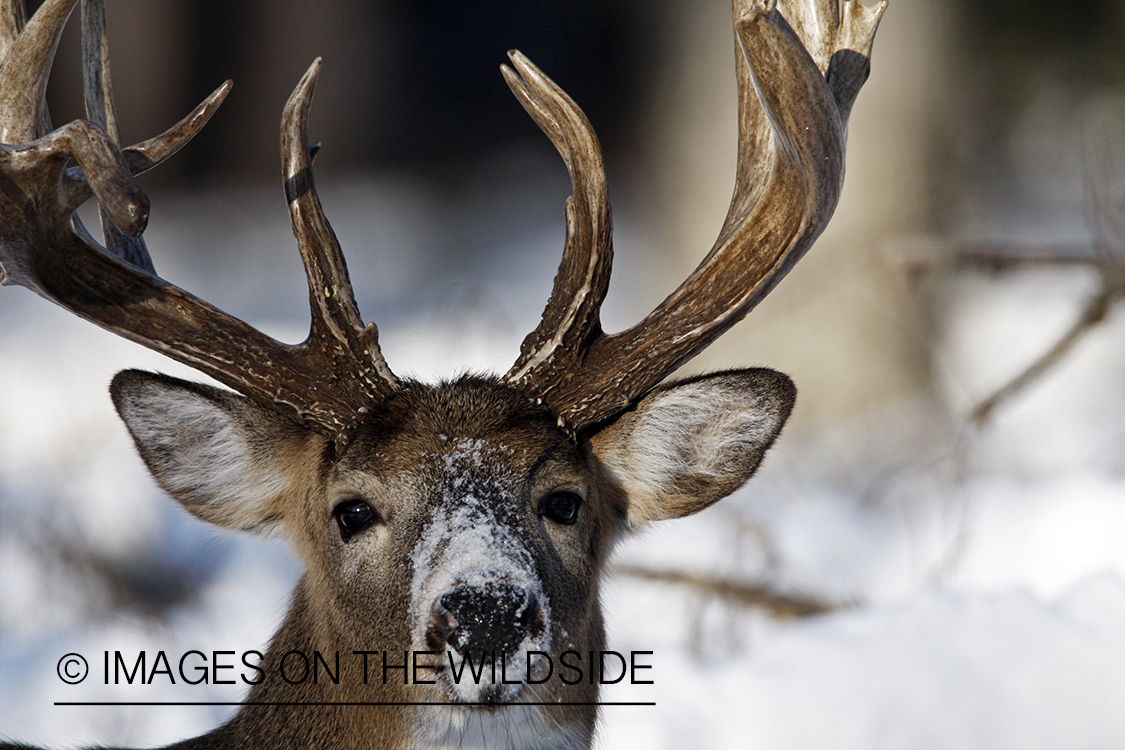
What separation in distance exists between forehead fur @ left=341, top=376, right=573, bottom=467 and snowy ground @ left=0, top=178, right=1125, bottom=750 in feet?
3.09

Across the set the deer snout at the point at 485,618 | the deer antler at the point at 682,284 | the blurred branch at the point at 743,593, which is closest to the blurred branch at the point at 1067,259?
the blurred branch at the point at 743,593

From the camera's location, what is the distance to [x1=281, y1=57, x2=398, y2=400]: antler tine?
3428mm

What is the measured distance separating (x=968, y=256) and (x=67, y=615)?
5573mm

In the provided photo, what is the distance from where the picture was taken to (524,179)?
53.9 ft

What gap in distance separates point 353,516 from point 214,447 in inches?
22.8

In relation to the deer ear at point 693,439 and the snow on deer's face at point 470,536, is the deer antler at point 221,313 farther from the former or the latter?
the deer ear at point 693,439

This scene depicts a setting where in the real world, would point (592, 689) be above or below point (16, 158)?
below

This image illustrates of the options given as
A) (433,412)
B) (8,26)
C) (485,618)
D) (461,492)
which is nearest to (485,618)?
(485,618)

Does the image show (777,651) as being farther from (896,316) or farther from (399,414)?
(896,316)

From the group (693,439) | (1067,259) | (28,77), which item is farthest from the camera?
(1067,259)

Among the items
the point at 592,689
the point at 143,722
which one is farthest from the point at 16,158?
the point at 143,722

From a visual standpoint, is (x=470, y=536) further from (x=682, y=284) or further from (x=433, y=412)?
(x=682, y=284)

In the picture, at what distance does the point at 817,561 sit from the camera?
6250mm

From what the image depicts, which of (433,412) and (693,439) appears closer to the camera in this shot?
(433,412)
